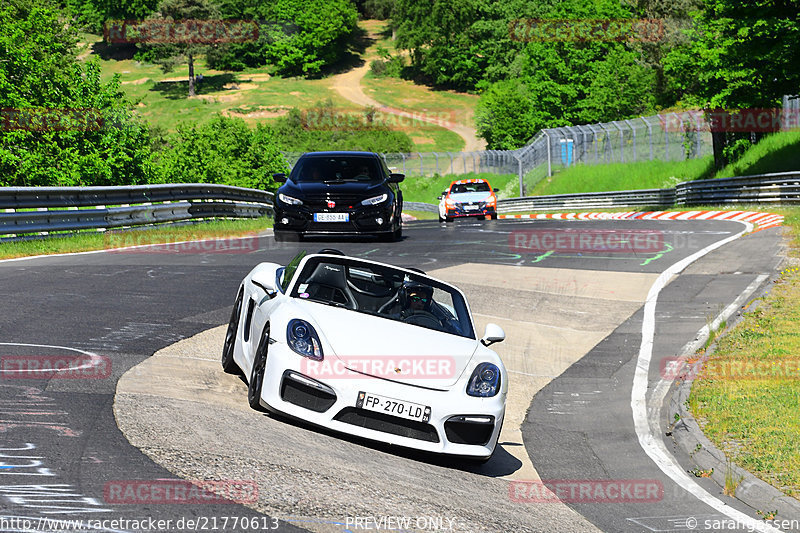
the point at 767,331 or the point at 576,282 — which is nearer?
the point at 767,331

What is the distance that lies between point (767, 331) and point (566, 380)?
9.85ft

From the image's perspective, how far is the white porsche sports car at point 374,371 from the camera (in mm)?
6617

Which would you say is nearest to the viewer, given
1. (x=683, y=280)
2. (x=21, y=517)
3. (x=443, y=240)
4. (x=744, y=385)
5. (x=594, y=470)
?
(x=21, y=517)

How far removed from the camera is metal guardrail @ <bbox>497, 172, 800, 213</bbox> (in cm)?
3158

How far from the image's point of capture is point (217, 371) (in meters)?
8.59

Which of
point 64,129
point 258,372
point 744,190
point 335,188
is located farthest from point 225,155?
point 258,372

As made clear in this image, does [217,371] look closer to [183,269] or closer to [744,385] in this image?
[744,385]

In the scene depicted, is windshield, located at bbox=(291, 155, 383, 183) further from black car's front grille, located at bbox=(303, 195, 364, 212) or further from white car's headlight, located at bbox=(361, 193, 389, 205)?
black car's front grille, located at bbox=(303, 195, 364, 212)

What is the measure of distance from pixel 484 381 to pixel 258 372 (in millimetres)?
1666

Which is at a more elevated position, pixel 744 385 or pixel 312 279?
pixel 312 279

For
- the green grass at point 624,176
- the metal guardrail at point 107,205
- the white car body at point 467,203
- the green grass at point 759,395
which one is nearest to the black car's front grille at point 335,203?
the metal guardrail at point 107,205

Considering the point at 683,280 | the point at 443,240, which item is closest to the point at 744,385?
the point at 683,280

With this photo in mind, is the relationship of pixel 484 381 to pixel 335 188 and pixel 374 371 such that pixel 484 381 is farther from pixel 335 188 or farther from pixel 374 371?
pixel 335 188

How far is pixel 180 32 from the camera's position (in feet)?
426
